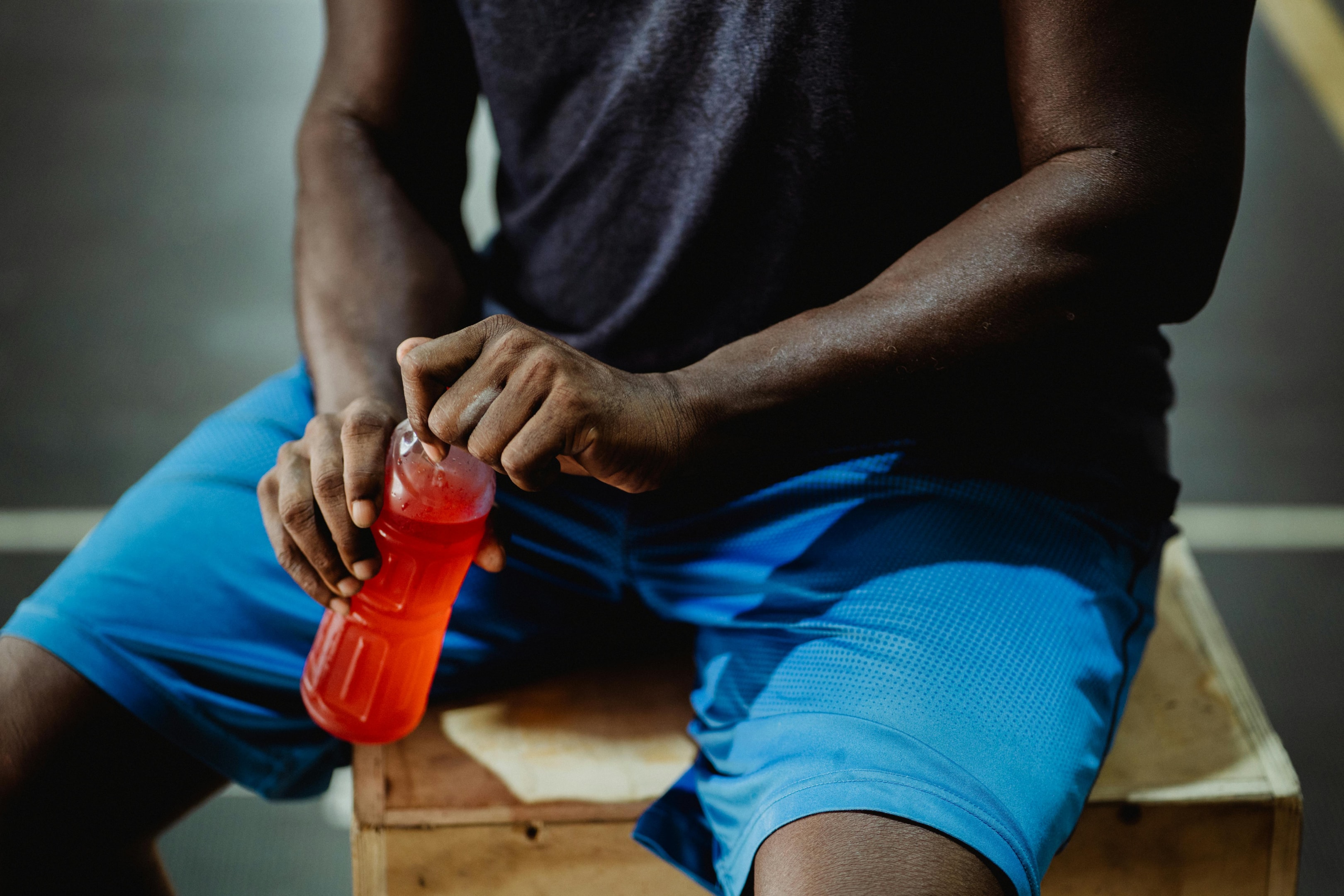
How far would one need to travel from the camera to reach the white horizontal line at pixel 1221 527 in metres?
2.26

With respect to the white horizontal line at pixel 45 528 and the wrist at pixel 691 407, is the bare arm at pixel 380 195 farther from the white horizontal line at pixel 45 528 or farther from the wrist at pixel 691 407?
the white horizontal line at pixel 45 528

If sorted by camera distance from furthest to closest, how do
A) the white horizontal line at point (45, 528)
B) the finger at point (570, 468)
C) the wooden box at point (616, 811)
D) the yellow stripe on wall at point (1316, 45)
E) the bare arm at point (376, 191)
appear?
1. the yellow stripe on wall at point (1316, 45)
2. the white horizontal line at point (45, 528)
3. the bare arm at point (376, 191)
4. the wooden box at point (616, 811)
5. the finger at point (570, 468)

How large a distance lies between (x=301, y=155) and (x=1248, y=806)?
1165mm

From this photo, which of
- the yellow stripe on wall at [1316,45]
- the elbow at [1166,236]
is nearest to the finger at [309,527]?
the elbow at [1166,236]

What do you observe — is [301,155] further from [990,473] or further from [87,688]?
[990,473]

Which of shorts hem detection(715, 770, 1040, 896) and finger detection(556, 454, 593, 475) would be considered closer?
shorts hem detection(715, 770, 1040, 896)

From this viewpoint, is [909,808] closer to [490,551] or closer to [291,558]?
[490,551]

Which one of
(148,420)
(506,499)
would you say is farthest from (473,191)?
(506,499)

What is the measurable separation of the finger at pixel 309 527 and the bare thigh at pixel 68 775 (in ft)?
0.81

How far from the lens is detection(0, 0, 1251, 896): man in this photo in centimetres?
87

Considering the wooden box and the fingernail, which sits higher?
the fingernail

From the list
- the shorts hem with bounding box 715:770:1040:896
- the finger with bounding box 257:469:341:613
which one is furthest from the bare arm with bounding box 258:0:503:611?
the shorts hem with bounding box 715:770:1040:896

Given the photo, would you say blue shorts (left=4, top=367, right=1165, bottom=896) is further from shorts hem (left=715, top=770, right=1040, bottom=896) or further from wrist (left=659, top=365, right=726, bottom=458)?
wrist (left=659, top=365, right=726, bottom=458)

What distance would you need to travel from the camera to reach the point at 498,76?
1.16 meters
